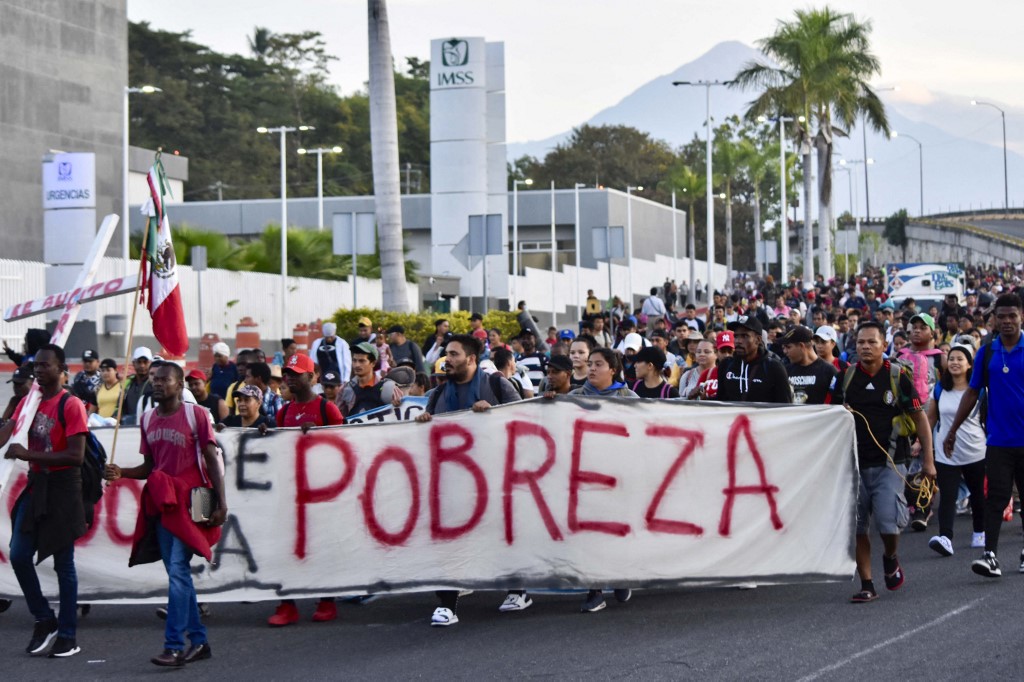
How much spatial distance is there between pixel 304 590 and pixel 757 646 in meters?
2.87

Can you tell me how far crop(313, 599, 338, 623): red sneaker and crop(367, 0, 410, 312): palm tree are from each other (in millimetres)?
13095

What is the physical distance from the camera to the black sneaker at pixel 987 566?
30.1 ft

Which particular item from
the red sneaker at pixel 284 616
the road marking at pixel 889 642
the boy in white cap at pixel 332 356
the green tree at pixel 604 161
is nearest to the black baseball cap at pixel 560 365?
the red sneaker at pixel 284 616

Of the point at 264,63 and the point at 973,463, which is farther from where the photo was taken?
the point at 264,63

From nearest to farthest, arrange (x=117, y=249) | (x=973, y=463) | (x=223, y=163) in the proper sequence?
(x=973, y=463), (x=117, y=249), (x=223, y=163)

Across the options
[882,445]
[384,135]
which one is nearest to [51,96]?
[384,135]

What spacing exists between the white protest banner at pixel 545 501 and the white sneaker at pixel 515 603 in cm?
26

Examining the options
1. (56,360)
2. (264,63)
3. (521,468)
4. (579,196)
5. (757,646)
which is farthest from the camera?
(264,63)

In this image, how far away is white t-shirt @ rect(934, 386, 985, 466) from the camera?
1099 cm

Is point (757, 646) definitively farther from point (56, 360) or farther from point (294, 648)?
point (56, 360)

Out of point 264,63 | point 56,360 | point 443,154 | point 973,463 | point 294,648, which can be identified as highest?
point 264,63

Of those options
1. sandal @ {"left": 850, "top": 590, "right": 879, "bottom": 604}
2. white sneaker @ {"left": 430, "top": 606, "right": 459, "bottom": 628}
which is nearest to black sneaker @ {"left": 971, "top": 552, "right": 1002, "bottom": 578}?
sandal @ {"left": 850, "top": 590, "right": 879, "bottom": 604}

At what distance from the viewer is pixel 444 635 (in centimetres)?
834

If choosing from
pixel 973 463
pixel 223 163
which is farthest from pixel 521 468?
pixel 223 163
